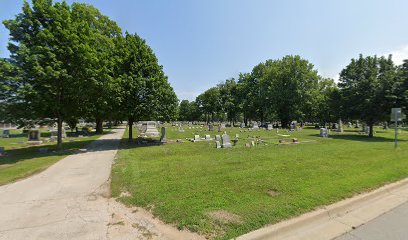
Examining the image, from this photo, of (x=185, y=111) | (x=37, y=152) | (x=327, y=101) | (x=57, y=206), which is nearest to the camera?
(x=57, y=206)

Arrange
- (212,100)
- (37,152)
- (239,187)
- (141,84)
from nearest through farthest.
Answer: (239,187)
(37,152)
(141,84)
(212,100)

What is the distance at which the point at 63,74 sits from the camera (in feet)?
43.1

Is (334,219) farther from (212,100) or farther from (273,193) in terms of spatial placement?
(212,100)

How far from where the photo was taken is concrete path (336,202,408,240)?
3975mm

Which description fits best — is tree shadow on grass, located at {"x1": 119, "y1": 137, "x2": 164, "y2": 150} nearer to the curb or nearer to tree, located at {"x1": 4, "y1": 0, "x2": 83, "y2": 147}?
tree, located at {"x1": 4, "y1": 0, "x2": 83, "y2": 147}

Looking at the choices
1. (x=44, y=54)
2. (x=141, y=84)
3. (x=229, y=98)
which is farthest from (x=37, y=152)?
(x=229, y=98)

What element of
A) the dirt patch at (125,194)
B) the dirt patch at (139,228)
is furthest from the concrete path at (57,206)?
the dirt patch at (125,194)

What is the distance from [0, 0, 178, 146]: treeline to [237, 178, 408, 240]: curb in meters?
14.0

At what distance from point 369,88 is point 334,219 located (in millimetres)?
28098

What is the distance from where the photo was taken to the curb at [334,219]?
4.02 metres

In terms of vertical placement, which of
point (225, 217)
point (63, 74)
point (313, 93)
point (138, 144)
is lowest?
point (138, 144)

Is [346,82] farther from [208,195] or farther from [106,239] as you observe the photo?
[106,239]

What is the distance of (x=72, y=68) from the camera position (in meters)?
14.4

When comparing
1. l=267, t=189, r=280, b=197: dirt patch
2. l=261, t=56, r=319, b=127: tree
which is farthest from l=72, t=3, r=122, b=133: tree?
l=261, t=56, r=319, b=127: tree
